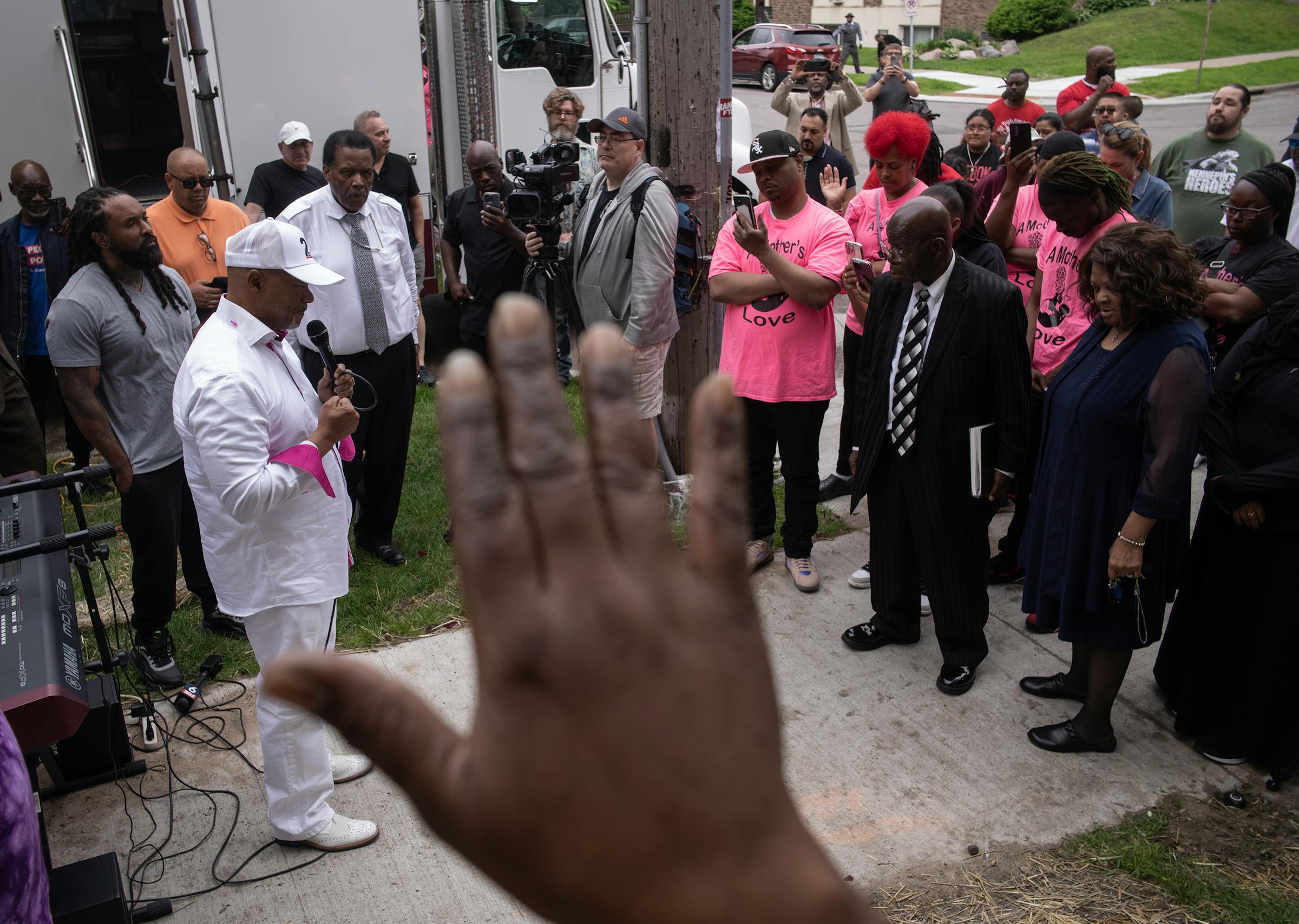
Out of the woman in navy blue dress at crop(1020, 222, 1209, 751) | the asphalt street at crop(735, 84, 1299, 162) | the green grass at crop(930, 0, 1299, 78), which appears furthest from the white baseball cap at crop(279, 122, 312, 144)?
the green grass at crop(930, 0, 1299, 78)

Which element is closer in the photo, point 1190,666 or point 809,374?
point 1190,666

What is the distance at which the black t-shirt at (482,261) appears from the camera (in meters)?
6.55

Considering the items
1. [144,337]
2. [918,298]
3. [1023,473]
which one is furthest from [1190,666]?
[144,337]

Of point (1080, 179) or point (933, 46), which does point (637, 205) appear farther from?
point (933, 46)

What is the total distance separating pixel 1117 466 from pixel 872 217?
2.35m

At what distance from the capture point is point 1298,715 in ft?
11.8

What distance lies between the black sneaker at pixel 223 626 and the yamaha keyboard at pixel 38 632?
5.06ft

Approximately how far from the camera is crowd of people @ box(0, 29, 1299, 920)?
327cm

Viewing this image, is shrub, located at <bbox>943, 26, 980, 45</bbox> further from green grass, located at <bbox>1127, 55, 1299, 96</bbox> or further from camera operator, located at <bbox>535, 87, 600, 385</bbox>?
camera operator, located at <bbox>535, 87, 600, 385</bbox>

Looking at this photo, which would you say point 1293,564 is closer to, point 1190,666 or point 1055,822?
point 1190,666

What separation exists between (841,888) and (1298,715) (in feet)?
11.9

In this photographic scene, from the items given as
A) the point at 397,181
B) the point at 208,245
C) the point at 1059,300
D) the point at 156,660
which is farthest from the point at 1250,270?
the point at 397,181

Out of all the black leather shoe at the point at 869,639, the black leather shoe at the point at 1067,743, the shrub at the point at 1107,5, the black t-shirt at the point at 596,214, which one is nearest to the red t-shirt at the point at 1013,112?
the black t-shirt at the point at 596,214

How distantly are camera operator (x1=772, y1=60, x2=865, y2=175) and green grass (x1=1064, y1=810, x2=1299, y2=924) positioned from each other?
743 centimetres
